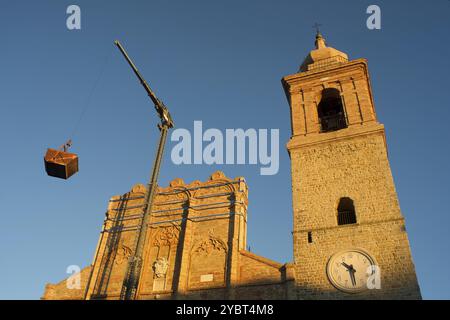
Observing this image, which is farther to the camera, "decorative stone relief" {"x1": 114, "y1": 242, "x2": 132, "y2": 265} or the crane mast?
"decorative stone relief" {"x1": 114, "y1": 242, "x2": 132, "y2": 265}

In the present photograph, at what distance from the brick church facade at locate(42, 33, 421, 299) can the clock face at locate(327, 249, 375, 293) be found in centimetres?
4

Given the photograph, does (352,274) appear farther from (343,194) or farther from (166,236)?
(166,236)

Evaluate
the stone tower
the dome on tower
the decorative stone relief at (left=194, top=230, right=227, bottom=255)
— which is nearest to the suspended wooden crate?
the decorative stone relief at (left=194, top=230, right=227, bottom=255)

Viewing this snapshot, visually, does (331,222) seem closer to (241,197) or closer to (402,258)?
(402,258)

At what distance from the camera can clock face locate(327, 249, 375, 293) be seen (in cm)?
1514

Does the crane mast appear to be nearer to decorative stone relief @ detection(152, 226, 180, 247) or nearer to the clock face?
decorative stone relief @ detection(152, 226, 180, 247)

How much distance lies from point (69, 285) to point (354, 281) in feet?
41.9

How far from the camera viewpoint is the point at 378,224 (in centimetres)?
1623

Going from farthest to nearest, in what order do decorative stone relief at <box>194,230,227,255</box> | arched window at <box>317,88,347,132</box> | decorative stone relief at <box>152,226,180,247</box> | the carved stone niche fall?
arched window at <box>317,88,347,132</box>, decorative stone relief at <box>152,226,180,247</box>, decorative stone relief at <box>194,230,227,255</box>, the carved stone niche

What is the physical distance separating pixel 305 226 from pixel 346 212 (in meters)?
1.84

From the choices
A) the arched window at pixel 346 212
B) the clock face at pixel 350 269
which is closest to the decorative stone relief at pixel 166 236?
the clock face at pixel 350 269

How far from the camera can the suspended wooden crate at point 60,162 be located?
757 inches

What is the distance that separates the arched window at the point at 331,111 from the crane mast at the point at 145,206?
9.15 metres
